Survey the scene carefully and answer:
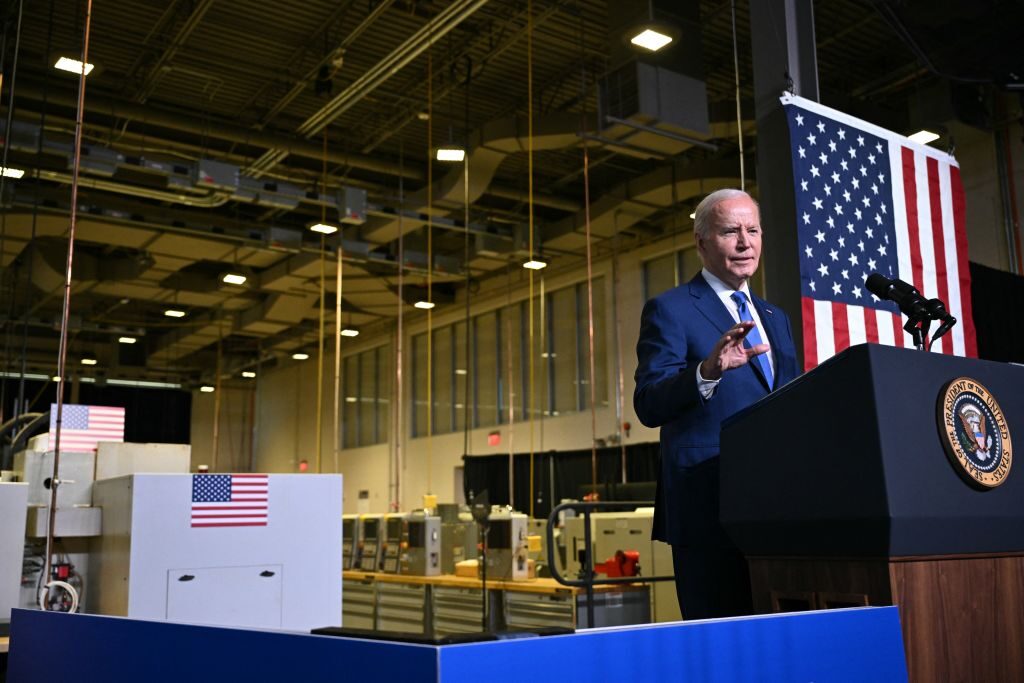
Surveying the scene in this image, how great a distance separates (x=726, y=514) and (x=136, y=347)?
2073 centimetres

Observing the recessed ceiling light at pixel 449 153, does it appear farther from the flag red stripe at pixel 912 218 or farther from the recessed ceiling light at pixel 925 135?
the flag red stripe at pixel 912 218

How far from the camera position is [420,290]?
16766 millimetres

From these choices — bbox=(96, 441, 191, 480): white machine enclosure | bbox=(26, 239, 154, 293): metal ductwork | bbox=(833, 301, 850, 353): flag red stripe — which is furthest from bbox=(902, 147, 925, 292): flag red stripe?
bbox=(26, 239, 154, 293): metal ductwork

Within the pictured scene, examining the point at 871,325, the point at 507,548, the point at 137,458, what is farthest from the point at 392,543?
the point at 871,325

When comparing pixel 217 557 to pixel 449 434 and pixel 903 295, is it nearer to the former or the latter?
pixel 903 295

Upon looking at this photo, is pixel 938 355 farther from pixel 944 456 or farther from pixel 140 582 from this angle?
pixel 140 582

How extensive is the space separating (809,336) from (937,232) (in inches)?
43.4

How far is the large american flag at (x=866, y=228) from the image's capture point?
3627 mm

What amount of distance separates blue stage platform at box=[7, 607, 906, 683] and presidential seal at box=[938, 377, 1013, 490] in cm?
34

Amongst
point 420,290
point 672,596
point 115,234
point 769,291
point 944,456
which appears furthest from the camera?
point 420,290

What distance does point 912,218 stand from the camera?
409cm

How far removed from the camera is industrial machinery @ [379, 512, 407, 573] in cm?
975

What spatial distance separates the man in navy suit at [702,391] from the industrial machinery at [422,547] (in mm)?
7531

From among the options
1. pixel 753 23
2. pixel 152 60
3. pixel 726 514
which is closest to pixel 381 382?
pixel 152 60
